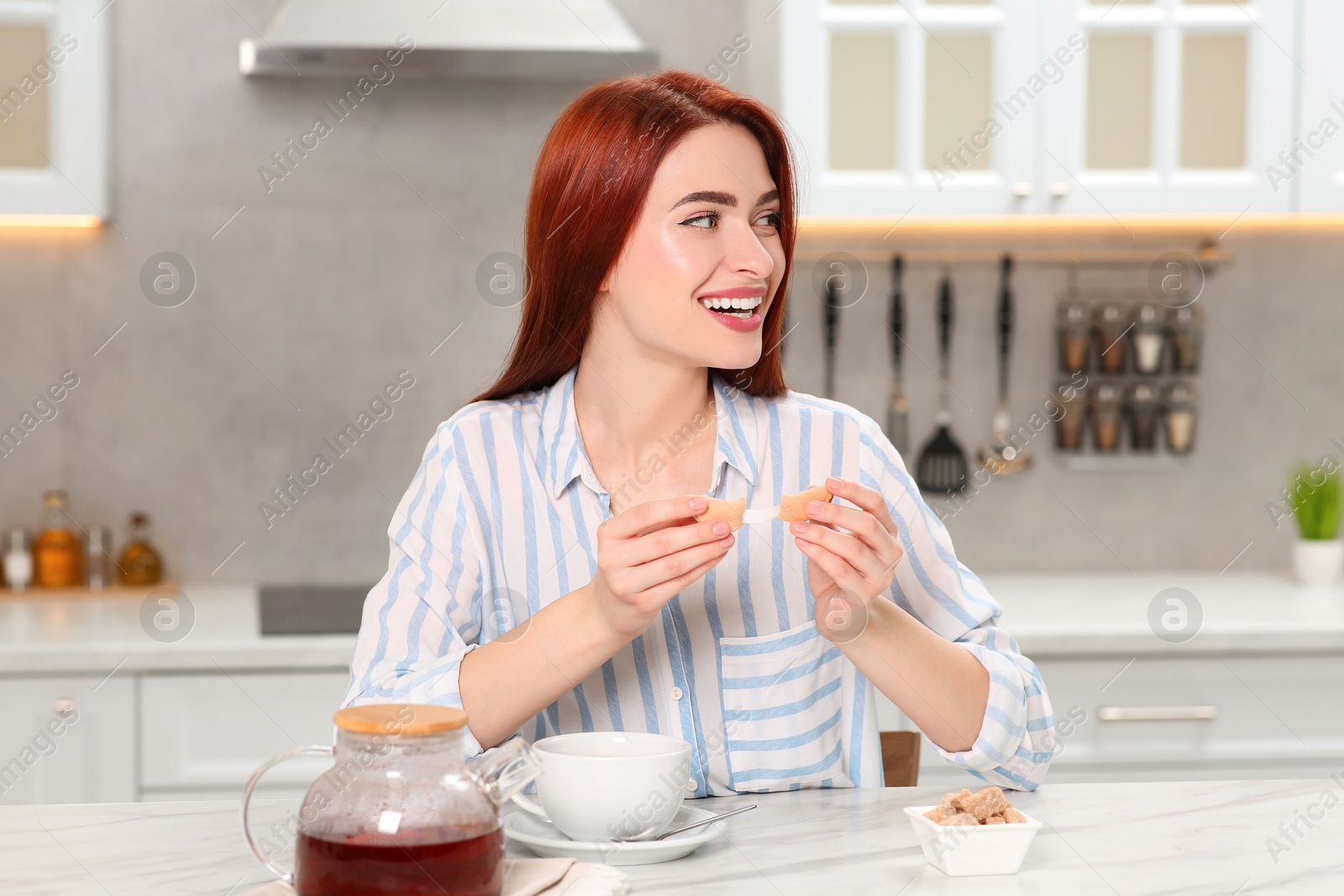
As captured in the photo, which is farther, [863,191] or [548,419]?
[863,191]

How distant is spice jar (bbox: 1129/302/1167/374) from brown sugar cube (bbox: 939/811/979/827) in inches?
84.2

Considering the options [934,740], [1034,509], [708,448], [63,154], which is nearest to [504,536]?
[708,448]

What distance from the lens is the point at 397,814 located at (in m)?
0.77

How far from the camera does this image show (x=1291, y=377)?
114 inches

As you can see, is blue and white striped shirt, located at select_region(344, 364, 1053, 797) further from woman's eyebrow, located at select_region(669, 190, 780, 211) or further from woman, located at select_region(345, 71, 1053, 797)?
woman's eyebrow, located at select_region(669, 190, 780, 211)

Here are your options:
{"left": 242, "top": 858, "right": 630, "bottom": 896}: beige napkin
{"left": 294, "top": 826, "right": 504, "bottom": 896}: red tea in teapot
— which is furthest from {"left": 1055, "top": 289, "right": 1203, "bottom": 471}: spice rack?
{"left": 294, "top": 826, "right": 504, "bottom": 896}: red tea in teapot

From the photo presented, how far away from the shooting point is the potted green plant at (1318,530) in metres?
2.67

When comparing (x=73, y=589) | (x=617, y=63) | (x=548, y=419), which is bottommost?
(x=73, y=589)

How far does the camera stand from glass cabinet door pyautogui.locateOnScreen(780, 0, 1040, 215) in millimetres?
2480

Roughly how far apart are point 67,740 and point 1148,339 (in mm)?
2315

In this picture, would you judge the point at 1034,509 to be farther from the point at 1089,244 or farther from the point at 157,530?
the point at 157,530

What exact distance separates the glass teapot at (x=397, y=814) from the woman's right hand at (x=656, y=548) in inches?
11.9

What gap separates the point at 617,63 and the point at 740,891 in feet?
6.14

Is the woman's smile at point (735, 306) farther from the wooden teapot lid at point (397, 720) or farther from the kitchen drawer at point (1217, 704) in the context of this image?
the kitchen drawer at point (1217, 704)
